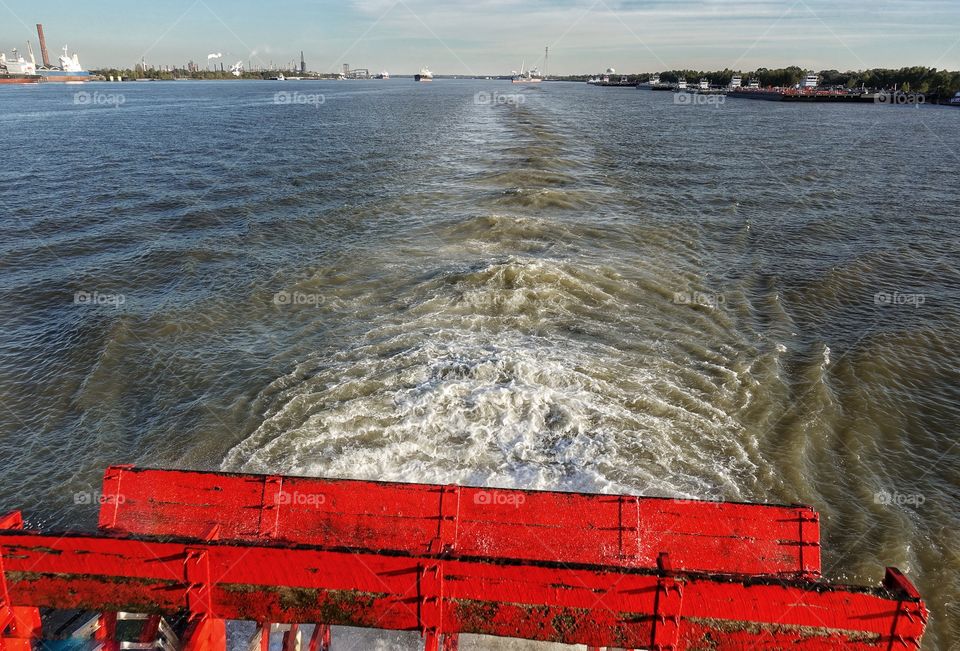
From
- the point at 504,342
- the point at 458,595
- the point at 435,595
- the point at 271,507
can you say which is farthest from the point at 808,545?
the point at 504,342

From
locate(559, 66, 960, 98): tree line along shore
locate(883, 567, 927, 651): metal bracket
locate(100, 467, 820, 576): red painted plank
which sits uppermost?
locate(559, 66, 960, 98): tree line along shore

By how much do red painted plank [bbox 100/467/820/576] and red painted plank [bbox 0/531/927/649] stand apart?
103 centimetres

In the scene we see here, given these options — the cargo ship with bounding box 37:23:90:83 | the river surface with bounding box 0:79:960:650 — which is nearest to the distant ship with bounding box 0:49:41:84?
the cargo ship with bounding box 37:23:90:83

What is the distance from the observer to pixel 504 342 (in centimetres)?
1091

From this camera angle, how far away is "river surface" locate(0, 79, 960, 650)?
7867 millimetres

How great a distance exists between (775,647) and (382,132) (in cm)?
4265

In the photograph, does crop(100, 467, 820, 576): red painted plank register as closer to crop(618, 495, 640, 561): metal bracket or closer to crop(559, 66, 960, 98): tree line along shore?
crop(618, 495, 640, 561): metal bracket

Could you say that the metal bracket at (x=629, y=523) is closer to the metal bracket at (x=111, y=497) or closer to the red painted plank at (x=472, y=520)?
the red painted plank at (x=472, y=520)

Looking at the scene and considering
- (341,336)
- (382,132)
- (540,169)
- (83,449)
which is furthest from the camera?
(382,132)

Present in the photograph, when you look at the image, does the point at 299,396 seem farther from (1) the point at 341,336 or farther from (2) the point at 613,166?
(2) the point at 613,166

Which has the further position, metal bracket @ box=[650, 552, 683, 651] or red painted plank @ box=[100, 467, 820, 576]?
red painted plank @ box=[100, 467, 820, 576]

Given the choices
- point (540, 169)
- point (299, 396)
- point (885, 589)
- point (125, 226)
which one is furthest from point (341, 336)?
point (540, 169)

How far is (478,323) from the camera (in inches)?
458

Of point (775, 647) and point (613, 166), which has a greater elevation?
point (613, 166)
